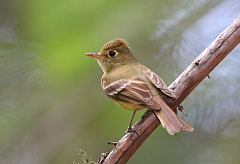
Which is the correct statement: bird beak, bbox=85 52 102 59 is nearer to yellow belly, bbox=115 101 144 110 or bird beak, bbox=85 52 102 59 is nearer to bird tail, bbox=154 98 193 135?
yellow belly, bbox=115 101 144 110

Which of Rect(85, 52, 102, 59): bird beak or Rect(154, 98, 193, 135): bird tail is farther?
Rect(85, 52, 102, 59): bird beak

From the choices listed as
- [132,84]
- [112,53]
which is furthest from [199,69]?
[112,53]

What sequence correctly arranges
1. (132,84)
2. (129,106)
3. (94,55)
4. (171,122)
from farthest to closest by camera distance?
(94,55) < (132,84) < (129,106) < (171,122)

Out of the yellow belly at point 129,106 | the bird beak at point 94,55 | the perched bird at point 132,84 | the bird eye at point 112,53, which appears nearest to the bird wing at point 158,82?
the perched bird at point 132,84

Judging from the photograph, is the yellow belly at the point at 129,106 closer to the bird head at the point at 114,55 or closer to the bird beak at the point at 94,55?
the bird beak at the point at 94,55

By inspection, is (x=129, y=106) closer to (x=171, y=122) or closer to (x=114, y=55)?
(x=171, y=122)

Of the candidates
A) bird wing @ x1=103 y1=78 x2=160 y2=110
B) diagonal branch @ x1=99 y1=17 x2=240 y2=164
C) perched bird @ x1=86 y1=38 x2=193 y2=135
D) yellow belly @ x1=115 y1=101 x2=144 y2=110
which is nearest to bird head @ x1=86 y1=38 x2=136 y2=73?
perched bird @ x1=86 y1=38 x2=193 y2=135

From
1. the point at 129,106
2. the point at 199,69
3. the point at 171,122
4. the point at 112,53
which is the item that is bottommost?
the point at 171,122
